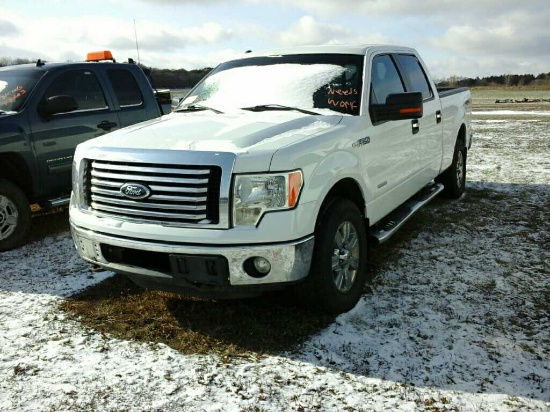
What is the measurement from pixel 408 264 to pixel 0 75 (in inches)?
200

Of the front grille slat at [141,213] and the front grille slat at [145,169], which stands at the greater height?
the front grille slat at [145,169]

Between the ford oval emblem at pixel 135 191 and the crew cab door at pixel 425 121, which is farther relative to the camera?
the crew cab door at pixel 425 121

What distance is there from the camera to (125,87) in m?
6.75

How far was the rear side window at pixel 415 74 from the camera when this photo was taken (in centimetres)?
522

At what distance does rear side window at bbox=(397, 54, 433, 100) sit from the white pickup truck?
2.56 feet

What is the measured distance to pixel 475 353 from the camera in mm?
3131

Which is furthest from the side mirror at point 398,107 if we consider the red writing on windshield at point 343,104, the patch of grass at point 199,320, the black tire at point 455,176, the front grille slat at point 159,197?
the black tire at point 455,176

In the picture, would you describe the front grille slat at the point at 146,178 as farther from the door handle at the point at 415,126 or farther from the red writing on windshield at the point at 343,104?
the door handle at the point at 415,126

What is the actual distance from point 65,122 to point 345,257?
3.85 m

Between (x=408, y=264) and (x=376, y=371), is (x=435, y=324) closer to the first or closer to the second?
(x=376, y=371)

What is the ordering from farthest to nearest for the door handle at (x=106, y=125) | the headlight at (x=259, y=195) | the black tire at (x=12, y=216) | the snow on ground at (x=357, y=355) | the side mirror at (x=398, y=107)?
the door handle at (x=106, y=125) → the black tire at (x=12, y=216) → the side mirror at (x=398, y=107) → the headlight at (x=259, y=195) → the snow on ground at (x=357, y=355)

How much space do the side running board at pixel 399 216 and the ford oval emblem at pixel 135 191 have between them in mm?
1860

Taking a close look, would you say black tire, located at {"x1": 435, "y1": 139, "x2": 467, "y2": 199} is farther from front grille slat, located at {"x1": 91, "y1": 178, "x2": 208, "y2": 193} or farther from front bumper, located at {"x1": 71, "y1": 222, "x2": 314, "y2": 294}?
front grille slat, located at {"x1": 91, "y1": 178, "x2": 208, "y2": 193}

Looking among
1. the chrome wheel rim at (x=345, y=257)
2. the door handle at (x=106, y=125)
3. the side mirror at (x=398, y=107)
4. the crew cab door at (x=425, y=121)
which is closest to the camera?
the chrome wheel rim at (x=345, y=257)
